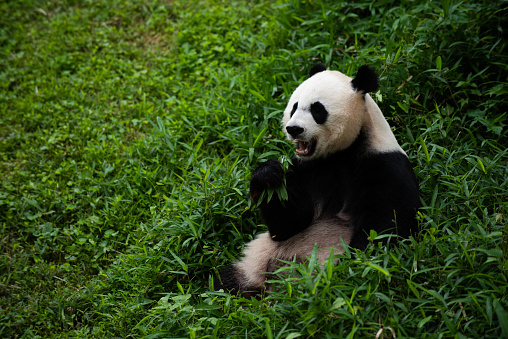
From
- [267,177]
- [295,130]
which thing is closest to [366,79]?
[295,130]

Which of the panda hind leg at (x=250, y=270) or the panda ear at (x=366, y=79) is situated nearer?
the panda ear at (x=366, y=79)

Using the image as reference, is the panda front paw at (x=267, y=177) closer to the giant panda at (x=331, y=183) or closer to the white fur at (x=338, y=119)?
the giant panda at (x=331, y=183)

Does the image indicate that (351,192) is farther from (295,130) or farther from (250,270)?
(250,270)

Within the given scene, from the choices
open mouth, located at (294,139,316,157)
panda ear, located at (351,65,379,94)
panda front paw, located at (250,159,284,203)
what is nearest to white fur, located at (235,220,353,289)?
panda front paw, located at (250,159,284,203)

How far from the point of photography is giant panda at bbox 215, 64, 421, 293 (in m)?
3.04

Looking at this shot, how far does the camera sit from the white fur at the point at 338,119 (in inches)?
126

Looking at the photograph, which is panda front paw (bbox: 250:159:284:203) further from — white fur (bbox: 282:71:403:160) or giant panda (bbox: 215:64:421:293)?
white fur (bbox: 282:71:403:160)

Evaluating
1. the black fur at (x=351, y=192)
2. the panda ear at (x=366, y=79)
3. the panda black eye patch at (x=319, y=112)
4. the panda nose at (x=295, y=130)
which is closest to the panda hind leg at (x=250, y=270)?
the black fur at (x=351, y=192)

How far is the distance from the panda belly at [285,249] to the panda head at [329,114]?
550mm

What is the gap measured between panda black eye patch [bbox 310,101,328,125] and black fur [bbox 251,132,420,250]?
0.31 metres

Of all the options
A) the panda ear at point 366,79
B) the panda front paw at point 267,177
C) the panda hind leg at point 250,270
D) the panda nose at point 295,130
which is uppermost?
the panda ear at point 366,79

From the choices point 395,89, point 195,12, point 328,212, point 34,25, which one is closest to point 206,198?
point 328,212

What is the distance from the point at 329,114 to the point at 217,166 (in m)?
1.28

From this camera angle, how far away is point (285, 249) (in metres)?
3.42
